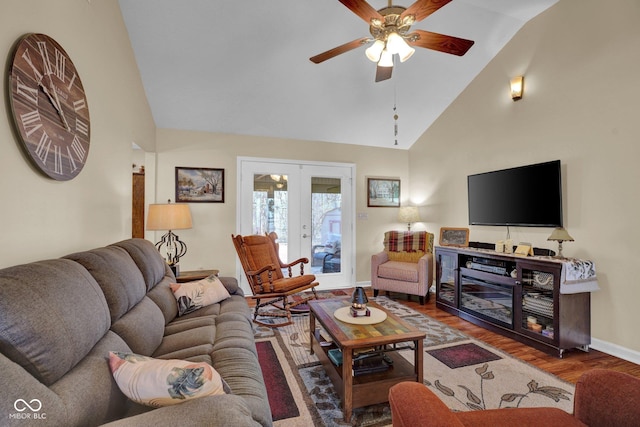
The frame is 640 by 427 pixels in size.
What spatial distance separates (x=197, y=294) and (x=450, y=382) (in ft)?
6.42

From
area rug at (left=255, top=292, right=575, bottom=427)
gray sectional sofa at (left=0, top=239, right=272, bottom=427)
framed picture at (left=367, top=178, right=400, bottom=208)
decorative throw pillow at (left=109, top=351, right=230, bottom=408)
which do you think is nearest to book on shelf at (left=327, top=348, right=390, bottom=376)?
area rug at (left=255, top=292, right=575, bottom=427)

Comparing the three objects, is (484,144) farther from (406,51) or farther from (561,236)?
(406,51)

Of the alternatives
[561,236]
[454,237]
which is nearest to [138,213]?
[454,237]

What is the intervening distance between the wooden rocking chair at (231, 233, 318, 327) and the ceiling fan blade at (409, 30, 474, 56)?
242 cm

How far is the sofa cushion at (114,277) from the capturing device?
56.1 inches

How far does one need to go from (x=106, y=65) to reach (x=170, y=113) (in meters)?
1.43

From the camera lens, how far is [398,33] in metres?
1.99

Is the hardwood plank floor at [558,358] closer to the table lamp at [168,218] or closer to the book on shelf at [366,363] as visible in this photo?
the book on shelf at [366,363]

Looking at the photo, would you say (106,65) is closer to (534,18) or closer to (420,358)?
(420,358)

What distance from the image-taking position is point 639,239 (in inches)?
92.2

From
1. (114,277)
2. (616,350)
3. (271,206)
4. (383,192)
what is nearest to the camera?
(114,277)

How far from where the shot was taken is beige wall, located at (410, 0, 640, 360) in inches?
94.8

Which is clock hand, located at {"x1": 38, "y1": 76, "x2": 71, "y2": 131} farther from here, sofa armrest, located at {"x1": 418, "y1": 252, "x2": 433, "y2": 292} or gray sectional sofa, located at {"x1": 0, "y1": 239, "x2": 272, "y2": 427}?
sofa armrest, located at {"x1": 418, "y1": 252, "x2": 433, "y2": 292}

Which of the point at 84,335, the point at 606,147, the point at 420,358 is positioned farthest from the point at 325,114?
the point at 84,335
